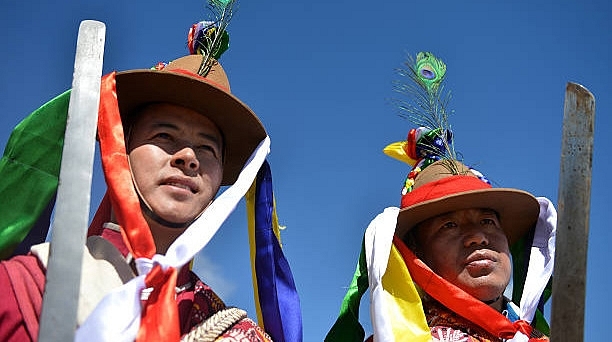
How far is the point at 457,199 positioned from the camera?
440 cm

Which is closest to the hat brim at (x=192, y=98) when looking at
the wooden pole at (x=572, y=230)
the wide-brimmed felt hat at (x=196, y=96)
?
the wide-brimmed felt hat at (x=196, y=96)

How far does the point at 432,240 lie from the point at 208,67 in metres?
1.79

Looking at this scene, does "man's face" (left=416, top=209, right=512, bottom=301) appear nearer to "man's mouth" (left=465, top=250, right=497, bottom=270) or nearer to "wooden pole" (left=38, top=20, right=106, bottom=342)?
"man's mouth" (left=465, top=250, right=497, bottom=270)

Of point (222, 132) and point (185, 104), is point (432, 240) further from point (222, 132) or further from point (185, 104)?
point (185, 104)

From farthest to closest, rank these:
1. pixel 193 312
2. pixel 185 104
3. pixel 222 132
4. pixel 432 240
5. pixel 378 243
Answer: pixel 432 240, pixel 378 243, pixel 222 132, pixel 185 104, pixel 193 312

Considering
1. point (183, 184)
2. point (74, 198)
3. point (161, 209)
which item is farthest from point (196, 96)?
point (74, 198)

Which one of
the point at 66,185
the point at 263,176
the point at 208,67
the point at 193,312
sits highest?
the point at 208,67

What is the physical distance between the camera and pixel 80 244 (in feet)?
7.09

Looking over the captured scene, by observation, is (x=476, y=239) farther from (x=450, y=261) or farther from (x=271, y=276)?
(x=271, y=276)

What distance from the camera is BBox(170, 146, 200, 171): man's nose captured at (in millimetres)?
3416

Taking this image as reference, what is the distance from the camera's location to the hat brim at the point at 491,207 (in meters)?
4.43

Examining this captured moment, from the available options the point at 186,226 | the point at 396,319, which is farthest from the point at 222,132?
the point at 396,319

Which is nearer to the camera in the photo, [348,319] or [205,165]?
[205,165]

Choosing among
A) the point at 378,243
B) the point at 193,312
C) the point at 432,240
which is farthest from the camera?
the point at 432,240
